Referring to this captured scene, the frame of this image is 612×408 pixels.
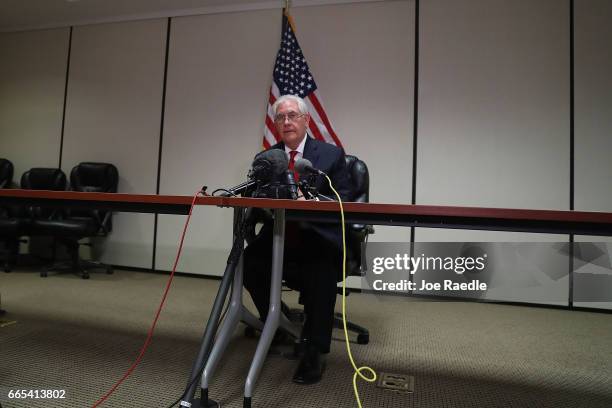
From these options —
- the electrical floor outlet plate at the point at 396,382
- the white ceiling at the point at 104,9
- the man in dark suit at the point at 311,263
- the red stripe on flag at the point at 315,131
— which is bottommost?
the electrical floor outlet plate at the point at 396,382

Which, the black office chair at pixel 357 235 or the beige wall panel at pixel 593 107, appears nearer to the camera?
the black office chair at pixel 357 235

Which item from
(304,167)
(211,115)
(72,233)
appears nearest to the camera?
(304,167)

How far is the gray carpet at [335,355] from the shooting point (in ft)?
3.80

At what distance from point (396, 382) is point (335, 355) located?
12.8 inches

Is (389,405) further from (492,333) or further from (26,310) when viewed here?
(26,310)

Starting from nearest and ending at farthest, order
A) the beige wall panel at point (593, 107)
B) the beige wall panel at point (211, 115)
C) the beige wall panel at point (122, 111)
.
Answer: the beige wall panel at point (593, 107) → the beige wall panel at point (211, 115) → the beige wall panel at point (122, 111)

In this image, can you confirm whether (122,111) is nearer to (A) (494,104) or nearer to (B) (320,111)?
(B) (320,111)

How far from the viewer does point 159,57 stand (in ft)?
11.5

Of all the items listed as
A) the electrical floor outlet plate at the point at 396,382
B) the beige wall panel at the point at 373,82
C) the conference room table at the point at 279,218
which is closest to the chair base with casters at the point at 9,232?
the conference room table at the point at 279,218

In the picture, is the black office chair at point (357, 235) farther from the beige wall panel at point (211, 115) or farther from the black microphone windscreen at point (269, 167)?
the beige wall panel at point (211, 115)

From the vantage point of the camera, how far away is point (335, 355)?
153cm

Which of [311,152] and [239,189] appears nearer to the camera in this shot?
[239,189]

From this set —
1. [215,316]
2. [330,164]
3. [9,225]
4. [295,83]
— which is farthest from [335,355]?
[9,225]

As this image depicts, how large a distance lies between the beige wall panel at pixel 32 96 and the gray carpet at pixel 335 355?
1922 millimetres
